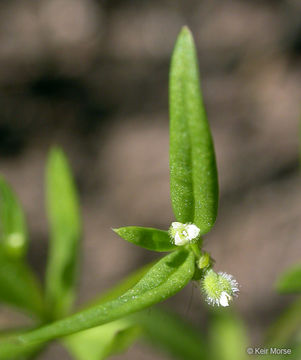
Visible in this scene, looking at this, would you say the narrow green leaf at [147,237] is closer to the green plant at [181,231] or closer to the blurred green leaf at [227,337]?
the green plant at [181,231]

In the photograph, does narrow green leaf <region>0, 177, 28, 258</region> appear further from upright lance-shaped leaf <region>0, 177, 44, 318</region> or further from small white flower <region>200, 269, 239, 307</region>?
small white flower <region>200, 269, 239, 307</region>

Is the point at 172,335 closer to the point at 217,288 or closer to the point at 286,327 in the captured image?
the point at 286,327

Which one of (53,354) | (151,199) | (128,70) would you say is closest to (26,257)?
(53,354)

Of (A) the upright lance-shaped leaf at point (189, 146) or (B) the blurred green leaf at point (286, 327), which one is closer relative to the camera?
(A) the upright lance-shaped leaf at point (189, 146)

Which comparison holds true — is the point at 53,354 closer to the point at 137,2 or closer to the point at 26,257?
the point at 26,257

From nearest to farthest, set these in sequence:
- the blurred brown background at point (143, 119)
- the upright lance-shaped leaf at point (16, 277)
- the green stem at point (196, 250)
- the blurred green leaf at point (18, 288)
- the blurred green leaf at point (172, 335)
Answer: the green stem at point (196, 250) < the upright lance-shaped leaf at point (16, 277) < the blurred green leaf at point (18, 288) < the blurred green leaf at point (172, 335) < the blurred brown background at point (143, 119)

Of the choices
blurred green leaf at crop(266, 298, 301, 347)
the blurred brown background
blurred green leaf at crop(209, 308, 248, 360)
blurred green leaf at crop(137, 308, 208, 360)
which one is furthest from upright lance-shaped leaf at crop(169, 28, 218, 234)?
the blurred brown background

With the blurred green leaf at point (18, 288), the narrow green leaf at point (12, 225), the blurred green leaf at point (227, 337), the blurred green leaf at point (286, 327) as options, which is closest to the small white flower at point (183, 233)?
the narrow green leaf at point (12, 225)
